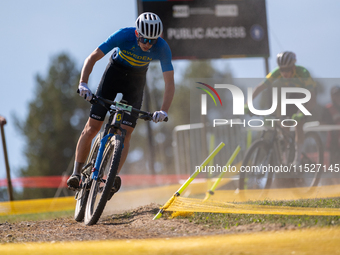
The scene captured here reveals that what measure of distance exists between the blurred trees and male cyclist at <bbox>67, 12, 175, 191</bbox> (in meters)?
37.5

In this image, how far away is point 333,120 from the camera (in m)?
7.48

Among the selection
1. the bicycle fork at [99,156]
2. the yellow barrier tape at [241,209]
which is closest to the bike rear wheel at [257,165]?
the yellow barrier tape at [241,209]

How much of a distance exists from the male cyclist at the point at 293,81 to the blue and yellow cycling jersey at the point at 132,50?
7.63ft

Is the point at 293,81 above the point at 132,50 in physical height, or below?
below

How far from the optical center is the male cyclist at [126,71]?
4393 mm

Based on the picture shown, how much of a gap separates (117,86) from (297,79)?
A: 9.93 ft

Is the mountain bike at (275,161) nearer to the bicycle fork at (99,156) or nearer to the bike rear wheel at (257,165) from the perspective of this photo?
the bike rear wheel at (257,165)

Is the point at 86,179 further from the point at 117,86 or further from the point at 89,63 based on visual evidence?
the point at 89,63

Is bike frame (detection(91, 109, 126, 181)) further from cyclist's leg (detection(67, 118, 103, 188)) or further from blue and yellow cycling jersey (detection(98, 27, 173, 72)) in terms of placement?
blue and yellow cycling jersey (detection(98, 27, 173, 72))

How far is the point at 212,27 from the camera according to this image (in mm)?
10172

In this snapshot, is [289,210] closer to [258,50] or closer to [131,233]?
[131,233]

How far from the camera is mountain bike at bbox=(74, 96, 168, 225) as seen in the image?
405cm

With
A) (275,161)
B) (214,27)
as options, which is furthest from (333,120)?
(214,27)

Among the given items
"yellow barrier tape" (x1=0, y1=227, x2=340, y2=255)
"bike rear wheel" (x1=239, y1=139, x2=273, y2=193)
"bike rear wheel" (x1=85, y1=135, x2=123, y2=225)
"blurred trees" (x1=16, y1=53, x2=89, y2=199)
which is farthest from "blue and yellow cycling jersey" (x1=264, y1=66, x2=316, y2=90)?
"blurred trees" (x1=16, y1=53, x2=89, y2=199)
